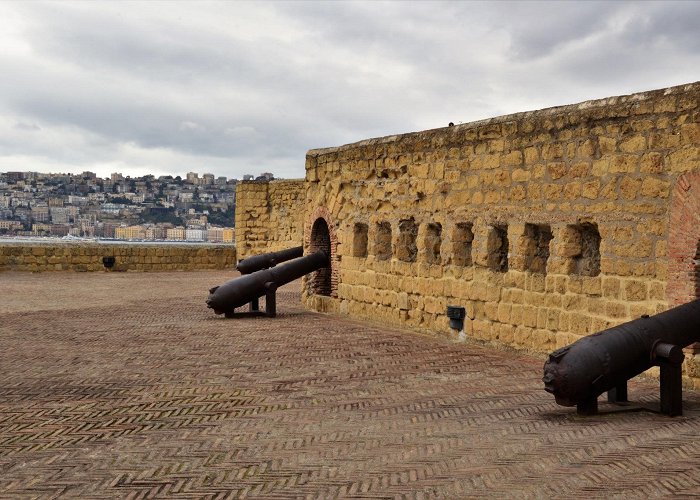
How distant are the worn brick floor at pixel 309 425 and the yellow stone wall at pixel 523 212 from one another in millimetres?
743

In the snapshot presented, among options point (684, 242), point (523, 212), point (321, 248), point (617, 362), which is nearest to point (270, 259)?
point (321, 248)

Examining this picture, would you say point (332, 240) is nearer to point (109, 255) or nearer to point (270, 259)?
point (270, 259)

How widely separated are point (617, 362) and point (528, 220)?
12.3ft

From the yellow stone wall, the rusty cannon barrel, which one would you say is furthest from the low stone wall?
the yellow stone wall

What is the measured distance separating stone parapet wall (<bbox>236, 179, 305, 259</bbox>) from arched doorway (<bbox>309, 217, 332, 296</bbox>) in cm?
889

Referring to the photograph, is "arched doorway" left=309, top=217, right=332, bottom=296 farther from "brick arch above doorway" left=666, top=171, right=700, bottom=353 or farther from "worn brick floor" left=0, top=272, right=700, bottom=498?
"brick arch above doorway" left=666, top=171, right=700, bottom=353

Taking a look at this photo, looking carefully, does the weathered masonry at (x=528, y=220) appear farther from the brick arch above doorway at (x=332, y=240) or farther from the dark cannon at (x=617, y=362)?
the dark cannon at (x=617, y=362)

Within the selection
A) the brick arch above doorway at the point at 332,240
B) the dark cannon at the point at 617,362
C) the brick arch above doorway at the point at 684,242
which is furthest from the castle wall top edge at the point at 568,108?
the dark cannon at the point at 617,362

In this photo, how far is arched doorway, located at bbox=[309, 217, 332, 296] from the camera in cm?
1521

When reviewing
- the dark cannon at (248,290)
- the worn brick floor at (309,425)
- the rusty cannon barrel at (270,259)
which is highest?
the rusty cannon barrel at (270,259)

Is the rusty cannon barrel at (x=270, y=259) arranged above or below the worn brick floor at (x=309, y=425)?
above

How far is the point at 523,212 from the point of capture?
9.65 metres

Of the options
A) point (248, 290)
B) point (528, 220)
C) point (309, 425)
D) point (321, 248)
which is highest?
point (528, 220)

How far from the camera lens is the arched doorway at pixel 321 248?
49.9 ft
